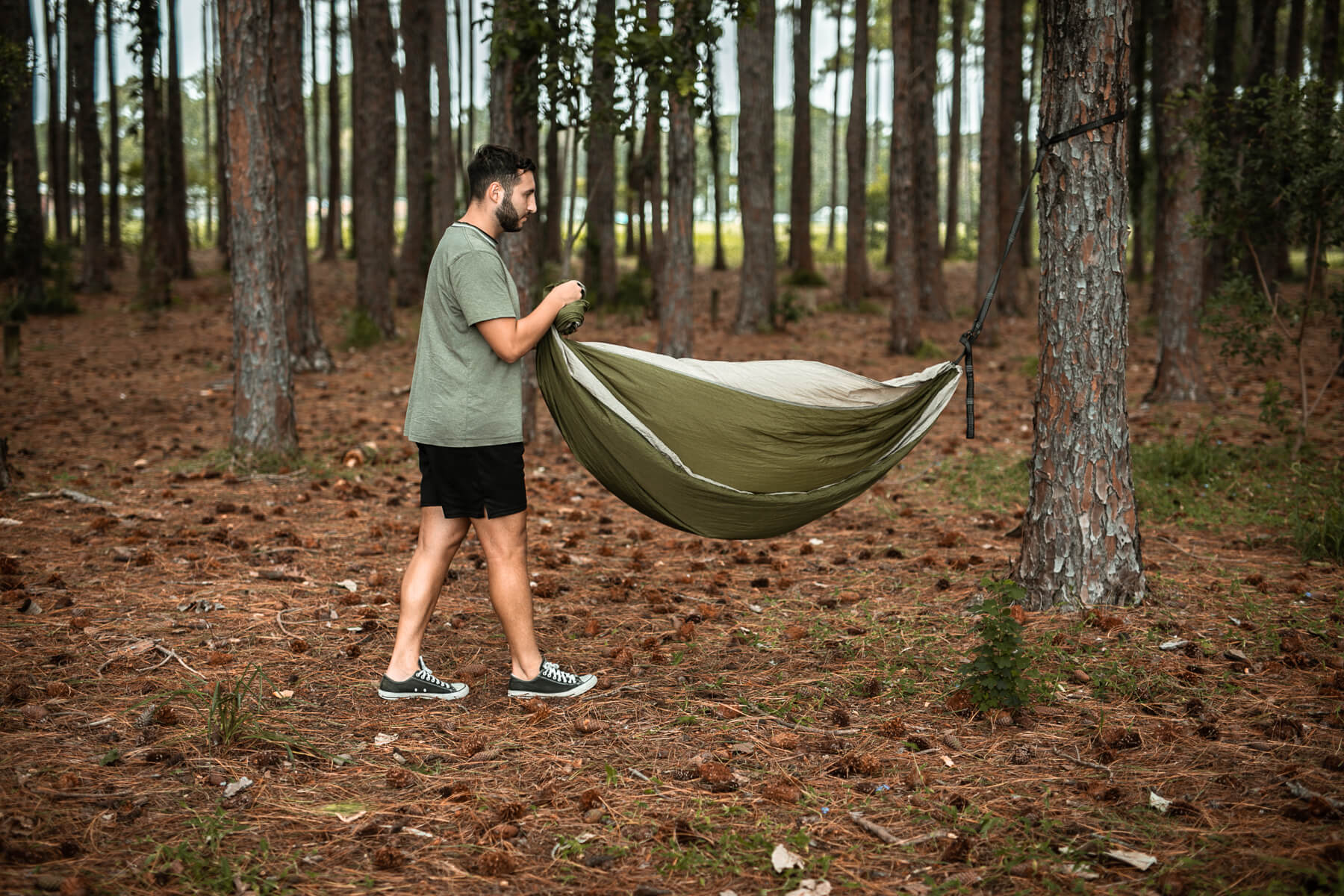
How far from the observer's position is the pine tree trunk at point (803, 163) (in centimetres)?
1755

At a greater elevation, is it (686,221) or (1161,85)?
(1161,85)

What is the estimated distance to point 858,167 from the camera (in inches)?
619

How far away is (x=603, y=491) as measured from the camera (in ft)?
21.7

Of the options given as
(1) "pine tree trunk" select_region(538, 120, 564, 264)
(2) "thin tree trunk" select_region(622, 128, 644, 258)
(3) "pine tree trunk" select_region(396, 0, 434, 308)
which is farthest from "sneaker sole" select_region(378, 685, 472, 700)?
(1) "pine tree trunk" select_region(538, 120, 564, 264)

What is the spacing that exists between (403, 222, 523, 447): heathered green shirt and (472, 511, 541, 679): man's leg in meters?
0.29

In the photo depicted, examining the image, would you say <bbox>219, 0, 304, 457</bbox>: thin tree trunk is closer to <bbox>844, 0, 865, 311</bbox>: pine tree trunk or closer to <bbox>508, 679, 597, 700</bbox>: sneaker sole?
<bbox>508, 679, 597, 700</bbox>: sneaker sole

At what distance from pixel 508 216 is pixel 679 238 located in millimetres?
6151

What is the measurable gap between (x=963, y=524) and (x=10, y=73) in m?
8.37

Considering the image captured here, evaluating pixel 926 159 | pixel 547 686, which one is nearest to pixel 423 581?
pixel 547 686

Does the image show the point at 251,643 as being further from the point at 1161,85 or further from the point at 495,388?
the point at 1161,85

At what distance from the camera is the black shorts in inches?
127

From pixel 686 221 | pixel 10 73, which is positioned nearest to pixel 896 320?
pixel 686 221

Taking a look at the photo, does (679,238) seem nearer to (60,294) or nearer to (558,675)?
(558,675)

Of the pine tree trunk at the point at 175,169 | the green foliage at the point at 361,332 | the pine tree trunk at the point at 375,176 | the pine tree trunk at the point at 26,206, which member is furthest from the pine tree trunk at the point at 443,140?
the pine tree trunk at the point at 26,206
